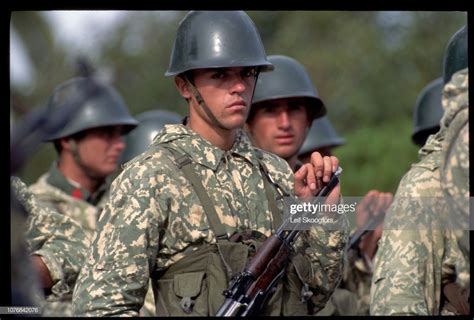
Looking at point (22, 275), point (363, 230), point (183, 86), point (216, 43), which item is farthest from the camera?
point (363, 230)

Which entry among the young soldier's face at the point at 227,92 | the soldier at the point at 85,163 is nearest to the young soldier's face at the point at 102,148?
the soldier at the point at 85,163

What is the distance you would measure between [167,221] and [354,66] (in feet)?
50.9

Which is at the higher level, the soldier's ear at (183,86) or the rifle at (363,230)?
the soldier's ear at (183,86)

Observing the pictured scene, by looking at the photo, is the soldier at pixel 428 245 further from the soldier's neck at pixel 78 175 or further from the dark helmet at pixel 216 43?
the soldier's neck at pixel 78 175

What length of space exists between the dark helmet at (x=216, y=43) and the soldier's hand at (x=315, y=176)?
62 centimetres

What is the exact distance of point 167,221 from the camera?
6.04 m

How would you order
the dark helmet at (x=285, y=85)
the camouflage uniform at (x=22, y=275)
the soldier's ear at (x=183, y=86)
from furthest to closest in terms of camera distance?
1. the dark helmet at (x=285, y=85)
2. the soldier's ear at (x=183, y=86)
3. the camouflage uniform at (x=22, y=275)

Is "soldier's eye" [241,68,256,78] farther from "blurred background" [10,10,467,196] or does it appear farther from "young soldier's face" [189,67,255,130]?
"blurred background" [10,10,467,196]

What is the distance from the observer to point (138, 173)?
238 inches

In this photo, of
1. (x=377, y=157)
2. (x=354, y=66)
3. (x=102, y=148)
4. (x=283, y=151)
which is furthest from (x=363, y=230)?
(x=354, y=66)

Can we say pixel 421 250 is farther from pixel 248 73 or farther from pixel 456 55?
pixel 248 73

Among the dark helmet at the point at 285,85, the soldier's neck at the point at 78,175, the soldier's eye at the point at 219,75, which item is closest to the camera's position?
the soldier's eye at the point at 219,75

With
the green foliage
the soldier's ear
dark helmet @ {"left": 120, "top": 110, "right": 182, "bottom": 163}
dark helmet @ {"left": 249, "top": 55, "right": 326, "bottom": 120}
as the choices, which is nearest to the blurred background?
the green foliage

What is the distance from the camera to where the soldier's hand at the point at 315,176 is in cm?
614
